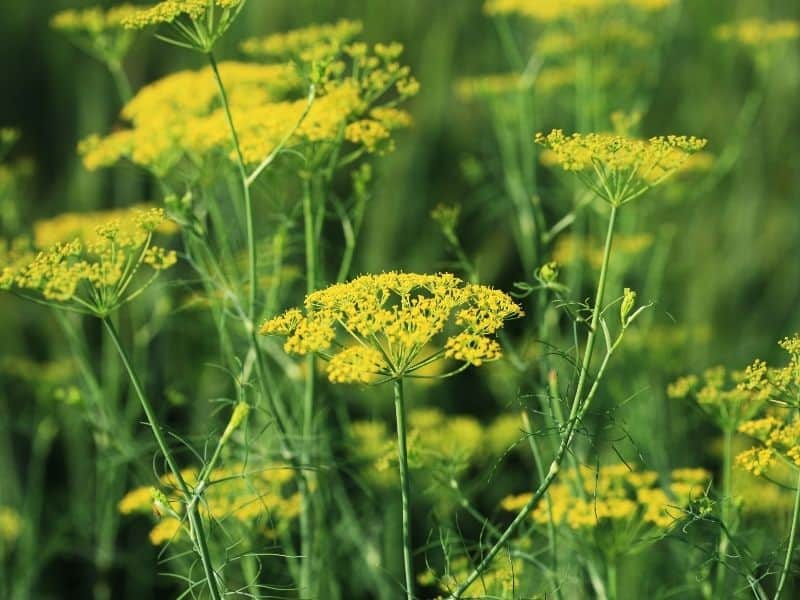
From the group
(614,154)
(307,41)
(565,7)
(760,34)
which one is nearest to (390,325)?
(614,154)

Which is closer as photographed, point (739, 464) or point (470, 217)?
point (739, 464)

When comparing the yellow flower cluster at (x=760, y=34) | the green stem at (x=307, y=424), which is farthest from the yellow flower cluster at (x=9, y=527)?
the yellow flower cluster at (x=760, y=34)

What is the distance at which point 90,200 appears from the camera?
525 cm

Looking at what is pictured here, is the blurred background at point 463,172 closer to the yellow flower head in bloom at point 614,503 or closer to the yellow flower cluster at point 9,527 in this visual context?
the yellow flower cluster at point 9,527

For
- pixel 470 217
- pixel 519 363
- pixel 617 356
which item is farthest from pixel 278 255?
pixel 470 217

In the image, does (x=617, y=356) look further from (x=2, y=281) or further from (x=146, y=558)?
(x=2, y=281)

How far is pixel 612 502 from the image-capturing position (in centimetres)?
252

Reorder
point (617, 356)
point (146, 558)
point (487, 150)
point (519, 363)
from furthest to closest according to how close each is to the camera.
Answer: point (487, 150), point (146, 558), point (617, 356), point (519, 363)

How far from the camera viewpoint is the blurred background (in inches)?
197

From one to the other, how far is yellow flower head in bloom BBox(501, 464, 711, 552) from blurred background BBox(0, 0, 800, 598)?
1.96m

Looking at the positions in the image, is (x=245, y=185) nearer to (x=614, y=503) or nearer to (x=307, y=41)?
(x=307, y=41)

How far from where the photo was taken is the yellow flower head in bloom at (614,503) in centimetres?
247

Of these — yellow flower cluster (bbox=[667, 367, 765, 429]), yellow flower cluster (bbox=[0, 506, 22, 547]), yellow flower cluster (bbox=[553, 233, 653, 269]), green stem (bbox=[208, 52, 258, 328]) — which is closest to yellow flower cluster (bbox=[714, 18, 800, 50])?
yellow flower cluster (bbox=[553, 233, 653, 269])

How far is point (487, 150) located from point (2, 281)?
10.5 feet
